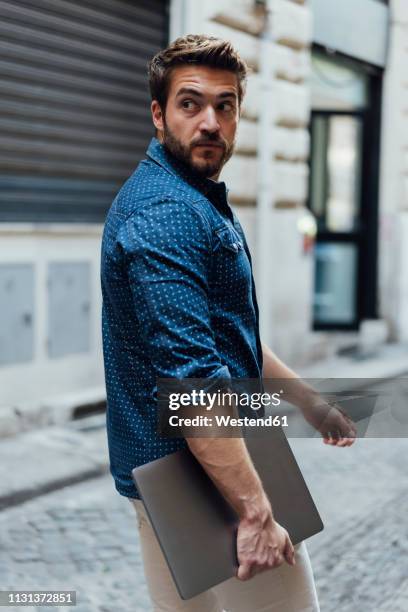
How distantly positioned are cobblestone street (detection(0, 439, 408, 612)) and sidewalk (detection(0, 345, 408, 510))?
0.25 feet

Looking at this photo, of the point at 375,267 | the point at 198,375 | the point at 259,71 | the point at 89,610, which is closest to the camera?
the point at 198,375

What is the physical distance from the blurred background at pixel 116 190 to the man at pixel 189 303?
1.69 m

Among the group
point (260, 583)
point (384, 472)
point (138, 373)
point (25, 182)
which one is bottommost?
point (384, 472)

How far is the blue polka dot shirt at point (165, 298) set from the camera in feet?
5.38

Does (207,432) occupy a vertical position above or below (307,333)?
above

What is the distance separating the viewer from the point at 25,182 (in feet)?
20.3

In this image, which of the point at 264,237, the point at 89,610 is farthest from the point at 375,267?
the point at 89,610

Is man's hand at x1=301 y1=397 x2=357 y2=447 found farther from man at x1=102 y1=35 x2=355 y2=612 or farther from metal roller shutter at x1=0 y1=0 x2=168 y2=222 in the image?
metal roller shutter at x1=0 y1=0 x2=168 y2=222

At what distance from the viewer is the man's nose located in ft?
5.94

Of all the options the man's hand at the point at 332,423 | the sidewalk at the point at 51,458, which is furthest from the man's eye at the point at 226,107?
the sidewalk at the point at 51,458

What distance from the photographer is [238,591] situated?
76.2 inches

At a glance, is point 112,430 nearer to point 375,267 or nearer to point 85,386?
point 85,386

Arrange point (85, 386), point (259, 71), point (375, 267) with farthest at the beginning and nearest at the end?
point (375, 267) < point (259, 71) < point (85, 386)

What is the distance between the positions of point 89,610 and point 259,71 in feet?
19.4
